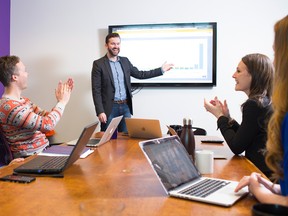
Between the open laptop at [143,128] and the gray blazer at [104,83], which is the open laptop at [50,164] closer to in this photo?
the open laptop at [143,128]

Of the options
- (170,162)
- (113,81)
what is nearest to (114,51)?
(113,81)

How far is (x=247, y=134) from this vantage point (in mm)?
1686

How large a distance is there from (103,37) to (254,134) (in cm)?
287

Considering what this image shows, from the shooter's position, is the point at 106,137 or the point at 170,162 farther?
the point at 106,137

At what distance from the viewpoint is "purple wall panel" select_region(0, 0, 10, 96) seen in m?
4.19


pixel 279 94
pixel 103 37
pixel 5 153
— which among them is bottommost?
pixel 5 153

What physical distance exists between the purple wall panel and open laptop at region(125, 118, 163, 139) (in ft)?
8.60

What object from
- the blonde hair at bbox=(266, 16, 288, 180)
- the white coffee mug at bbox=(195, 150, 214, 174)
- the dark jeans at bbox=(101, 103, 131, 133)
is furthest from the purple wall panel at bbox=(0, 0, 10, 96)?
the blonde hair at bbox=(266, 16, 288, 180)

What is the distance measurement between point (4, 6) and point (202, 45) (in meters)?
2.52

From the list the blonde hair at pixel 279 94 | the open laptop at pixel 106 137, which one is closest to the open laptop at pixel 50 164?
the open laptop at pixel 106 137

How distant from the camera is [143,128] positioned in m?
2.32

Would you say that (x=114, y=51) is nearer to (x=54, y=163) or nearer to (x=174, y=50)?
(x=174, y=50)

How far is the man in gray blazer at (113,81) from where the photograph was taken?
377 cm

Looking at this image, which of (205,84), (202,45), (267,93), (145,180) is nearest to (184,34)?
(202,45)
